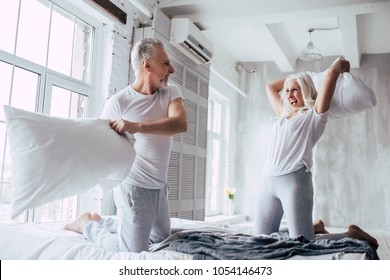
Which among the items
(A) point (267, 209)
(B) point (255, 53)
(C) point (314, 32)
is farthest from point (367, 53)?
(A) point (267, 209)

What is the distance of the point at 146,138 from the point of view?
1.26m

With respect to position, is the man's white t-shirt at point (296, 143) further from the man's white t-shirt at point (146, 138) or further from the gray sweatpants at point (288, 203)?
the man's white t-shirt at point (146, 138)

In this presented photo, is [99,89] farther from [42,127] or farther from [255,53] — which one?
[255,53]

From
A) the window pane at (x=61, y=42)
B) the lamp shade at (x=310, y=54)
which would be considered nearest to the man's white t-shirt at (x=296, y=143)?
the window pane at (x=61, y=42)

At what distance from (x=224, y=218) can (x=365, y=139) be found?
1.56m

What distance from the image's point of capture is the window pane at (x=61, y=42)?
1.84 meters

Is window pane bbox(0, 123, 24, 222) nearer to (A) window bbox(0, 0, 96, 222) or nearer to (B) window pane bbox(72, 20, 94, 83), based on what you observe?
(A) window bbox(0, 0, 96, 222)

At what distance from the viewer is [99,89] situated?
7.44ft

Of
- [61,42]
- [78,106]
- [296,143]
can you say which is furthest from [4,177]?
[296,143]

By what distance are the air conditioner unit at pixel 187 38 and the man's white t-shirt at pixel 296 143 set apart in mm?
1332

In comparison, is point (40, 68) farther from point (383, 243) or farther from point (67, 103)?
point (383, 243)

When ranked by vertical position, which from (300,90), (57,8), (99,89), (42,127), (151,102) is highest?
(57,8)

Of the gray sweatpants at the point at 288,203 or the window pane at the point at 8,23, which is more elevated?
the window pane at the point at 8,23

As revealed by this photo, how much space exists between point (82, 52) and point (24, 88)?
0.54 m
